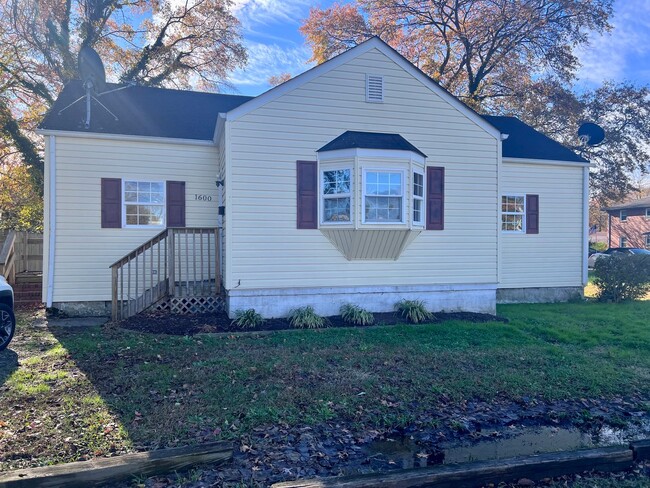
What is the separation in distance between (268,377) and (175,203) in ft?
20.2

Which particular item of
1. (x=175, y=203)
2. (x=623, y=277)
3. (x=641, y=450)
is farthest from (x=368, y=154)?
(x=623, y=277)

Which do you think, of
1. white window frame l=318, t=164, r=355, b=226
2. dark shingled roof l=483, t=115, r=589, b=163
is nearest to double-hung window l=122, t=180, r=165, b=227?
white window frame l=318, t=164, r=355, b=226

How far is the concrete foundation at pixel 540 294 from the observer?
39.1 feet

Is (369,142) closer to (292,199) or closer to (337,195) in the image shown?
(337,195)

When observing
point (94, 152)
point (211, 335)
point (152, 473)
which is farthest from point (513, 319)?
Result: point (94, 152)

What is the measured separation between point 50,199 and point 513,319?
1042 cm

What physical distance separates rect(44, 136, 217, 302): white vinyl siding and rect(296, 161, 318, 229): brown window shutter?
11.0ft

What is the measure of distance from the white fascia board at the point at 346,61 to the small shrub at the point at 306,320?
4077 millimetres

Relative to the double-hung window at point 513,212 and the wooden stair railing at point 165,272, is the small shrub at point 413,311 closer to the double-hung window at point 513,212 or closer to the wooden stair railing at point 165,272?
the wooden stair railing at point 165,272

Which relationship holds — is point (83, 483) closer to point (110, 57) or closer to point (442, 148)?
point (442, 148)

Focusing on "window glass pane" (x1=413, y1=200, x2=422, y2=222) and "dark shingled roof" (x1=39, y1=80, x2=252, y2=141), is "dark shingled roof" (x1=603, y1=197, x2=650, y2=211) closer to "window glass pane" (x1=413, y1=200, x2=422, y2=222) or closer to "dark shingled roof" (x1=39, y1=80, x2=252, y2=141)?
"window glass pane" (x1=413, y1=200, x2=422, y2=222)

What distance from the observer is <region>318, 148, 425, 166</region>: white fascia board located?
8430 millimetres

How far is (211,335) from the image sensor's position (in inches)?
293

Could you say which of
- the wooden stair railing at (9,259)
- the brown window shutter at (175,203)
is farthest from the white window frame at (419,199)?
the wooden stair railing at (9,259)
